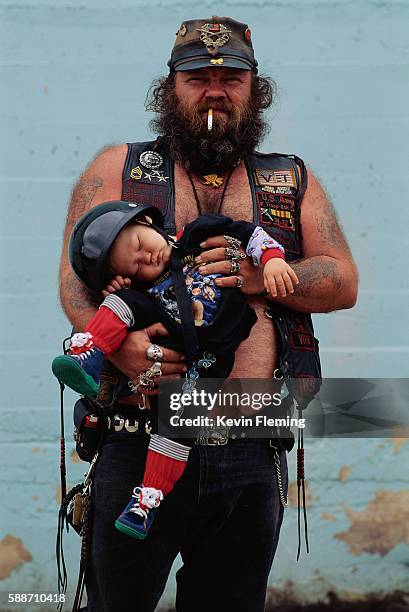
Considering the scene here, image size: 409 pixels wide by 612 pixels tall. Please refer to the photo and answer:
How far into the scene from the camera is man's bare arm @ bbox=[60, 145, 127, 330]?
9.82 ft

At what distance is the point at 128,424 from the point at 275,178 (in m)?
0.80

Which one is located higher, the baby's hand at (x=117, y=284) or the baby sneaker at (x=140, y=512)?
the baby's hand at (x=117, y=284)

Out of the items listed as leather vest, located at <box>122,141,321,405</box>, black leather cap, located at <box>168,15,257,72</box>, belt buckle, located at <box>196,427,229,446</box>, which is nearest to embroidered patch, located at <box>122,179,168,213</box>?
leather vest, located at <box>122,141,321,405</box>

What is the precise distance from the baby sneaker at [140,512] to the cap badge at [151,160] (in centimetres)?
91

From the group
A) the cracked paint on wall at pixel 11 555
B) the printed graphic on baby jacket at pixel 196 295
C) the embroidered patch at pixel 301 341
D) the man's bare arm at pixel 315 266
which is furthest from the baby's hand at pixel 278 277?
the cracked paint on wall at pixel 11 555

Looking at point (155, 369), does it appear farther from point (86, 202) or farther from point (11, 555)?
point (11, 555)

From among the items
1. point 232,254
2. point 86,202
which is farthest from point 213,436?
point 86,202

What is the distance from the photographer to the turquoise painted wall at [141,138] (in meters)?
4.64

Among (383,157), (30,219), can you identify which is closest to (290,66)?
(383,157)

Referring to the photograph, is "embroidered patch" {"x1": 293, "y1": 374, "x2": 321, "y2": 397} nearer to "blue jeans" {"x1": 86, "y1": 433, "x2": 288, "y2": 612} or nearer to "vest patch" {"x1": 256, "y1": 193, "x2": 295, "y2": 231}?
"blue jeans" {"x1": 86, "y1": 433, "x2": 288, "y2": 612}

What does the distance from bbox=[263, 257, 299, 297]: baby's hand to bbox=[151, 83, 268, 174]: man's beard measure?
0.48 m

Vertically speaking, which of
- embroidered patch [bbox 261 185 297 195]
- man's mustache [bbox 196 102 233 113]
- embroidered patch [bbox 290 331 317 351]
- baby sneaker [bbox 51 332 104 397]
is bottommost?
baby sneaker [bbox 51 332 104 397]

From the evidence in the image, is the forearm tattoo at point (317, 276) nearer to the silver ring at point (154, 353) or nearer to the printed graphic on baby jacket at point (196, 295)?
the printed graphic on baby jacket at point (196, 295)

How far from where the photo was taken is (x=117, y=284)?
2.86 metres
